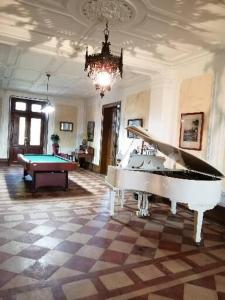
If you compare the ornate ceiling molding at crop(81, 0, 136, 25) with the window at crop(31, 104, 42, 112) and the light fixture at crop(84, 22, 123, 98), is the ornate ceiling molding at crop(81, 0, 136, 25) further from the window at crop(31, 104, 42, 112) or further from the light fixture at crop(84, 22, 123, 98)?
the window at crop(31, 104, 42, 112)

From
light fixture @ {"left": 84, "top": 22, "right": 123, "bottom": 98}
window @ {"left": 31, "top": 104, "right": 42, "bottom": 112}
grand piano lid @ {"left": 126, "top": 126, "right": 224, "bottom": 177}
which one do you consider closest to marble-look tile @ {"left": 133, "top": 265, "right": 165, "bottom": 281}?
grand piano lid @ {"left": 126, "top": 126, "right": 224, "bottom": 177}

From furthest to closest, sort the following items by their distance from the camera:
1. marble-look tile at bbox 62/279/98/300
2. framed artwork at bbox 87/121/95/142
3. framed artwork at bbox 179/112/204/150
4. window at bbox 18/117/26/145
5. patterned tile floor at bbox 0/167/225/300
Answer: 1. window at bbox 18/117/26/145
2. framed artwork at bbox 87/121/95/142
3. framed artwork at bbox 179/112/204/150
4. patterned tile floor at bbox 0/167/225/300
5. marble-look tile at bbox 62/279/98/300

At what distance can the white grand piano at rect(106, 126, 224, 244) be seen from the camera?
3.29m

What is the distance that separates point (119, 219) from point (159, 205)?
1512mm

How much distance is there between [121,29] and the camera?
4031 mm

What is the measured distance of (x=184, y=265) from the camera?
2.93 meters

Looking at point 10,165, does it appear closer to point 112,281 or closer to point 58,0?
point 58,0

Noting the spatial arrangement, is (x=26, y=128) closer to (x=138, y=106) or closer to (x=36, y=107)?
(x=36, y=107)

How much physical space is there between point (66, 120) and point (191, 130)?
7335mm

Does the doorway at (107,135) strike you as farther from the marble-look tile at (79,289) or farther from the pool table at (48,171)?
the marble-look tile at (79,289)

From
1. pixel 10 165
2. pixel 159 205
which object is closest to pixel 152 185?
pixel 159 205

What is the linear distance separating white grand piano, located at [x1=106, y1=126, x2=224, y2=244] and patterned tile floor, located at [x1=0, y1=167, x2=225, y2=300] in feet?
1.42

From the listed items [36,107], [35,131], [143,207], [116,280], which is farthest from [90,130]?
[116,280]

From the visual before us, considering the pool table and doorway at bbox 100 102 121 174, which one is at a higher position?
doorway at bbox 100 102 121 174
